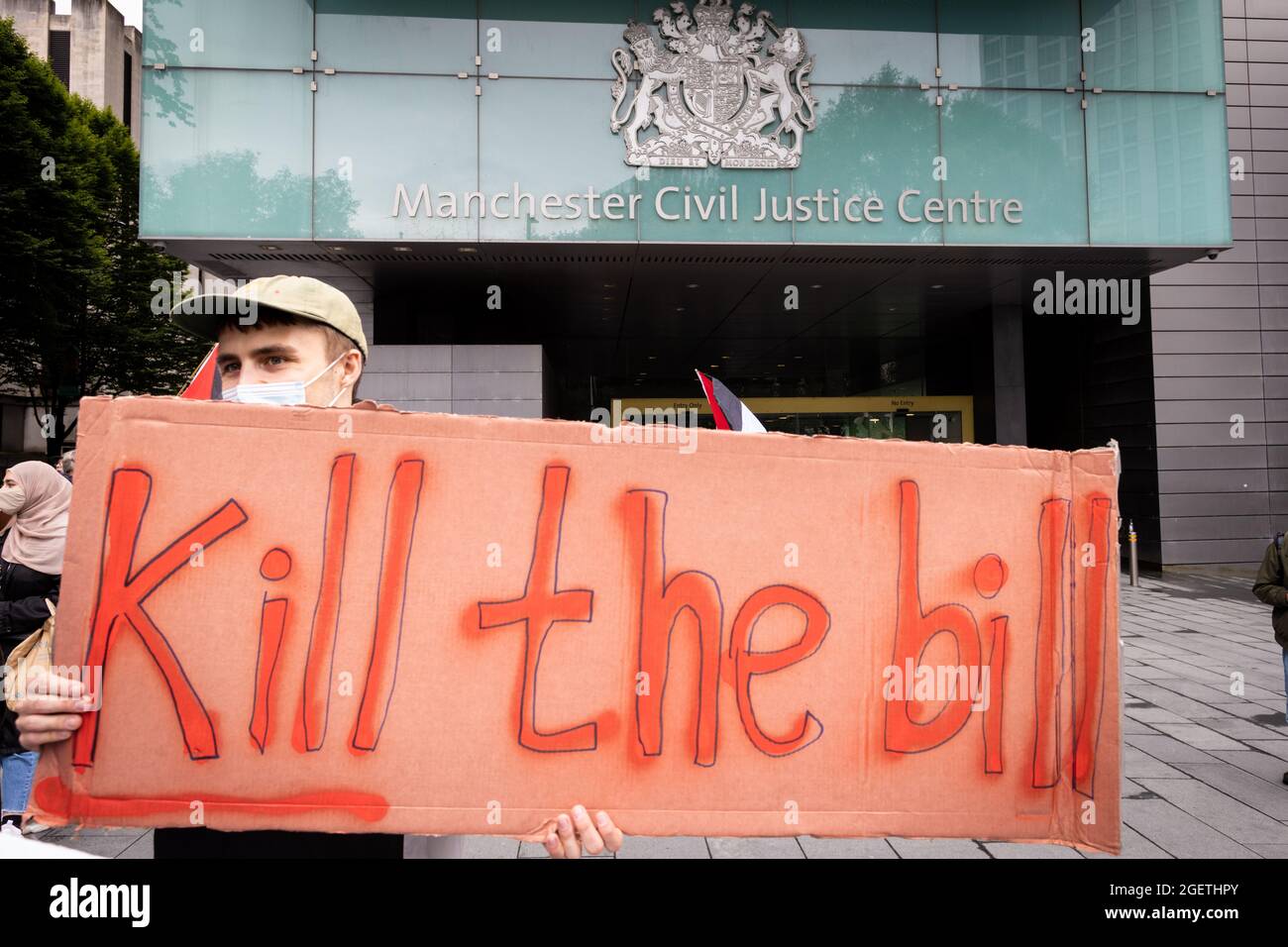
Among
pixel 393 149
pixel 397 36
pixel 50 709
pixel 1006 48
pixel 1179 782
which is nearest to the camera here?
pixel 50 709

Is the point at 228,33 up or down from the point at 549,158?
up

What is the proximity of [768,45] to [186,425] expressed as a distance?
1105cm

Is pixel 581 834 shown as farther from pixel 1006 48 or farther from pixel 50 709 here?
pixel 1006 48

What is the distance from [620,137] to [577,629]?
10040mm

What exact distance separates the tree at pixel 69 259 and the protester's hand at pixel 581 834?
695 inches

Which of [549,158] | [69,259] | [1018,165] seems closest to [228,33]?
[549,158]

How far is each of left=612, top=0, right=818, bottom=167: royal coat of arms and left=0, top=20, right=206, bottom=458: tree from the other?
11.4 metres

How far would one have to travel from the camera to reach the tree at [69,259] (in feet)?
62.0

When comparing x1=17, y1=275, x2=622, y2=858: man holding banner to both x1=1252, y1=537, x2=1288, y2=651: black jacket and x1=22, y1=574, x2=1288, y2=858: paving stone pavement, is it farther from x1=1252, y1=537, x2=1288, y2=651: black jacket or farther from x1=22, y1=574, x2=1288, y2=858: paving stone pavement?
x1=1252, y1=537, x2=1288, y2=651: black jacket

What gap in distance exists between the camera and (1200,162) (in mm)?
10492

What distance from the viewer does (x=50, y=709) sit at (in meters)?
1.33

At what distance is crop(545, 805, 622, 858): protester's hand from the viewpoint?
142 centimetres

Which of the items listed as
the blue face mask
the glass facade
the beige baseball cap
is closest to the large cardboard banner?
the blue face mask

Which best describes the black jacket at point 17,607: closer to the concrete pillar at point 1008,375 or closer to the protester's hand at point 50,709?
the protester's hand at point 50,709
